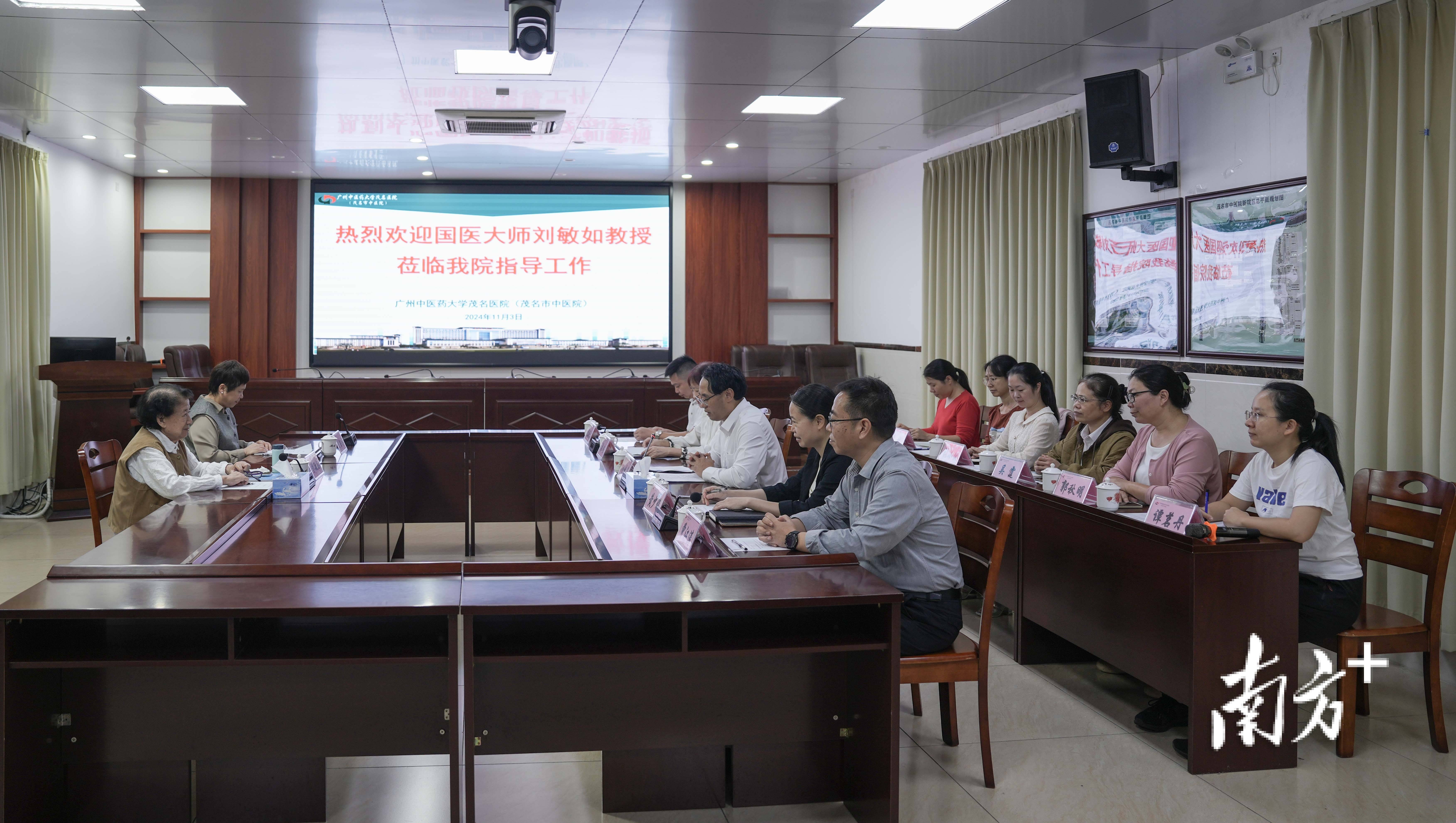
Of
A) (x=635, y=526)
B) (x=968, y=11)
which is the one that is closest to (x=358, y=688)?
(x=635, y=526)

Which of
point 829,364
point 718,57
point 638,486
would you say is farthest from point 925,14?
point 829,364

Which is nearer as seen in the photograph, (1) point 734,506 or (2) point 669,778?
(2) point 669,778

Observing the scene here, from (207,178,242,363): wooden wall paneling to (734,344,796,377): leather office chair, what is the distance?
194 inches

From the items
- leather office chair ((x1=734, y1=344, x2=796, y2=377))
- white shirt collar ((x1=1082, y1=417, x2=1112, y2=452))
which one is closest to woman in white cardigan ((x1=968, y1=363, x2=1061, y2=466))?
white shirt collar ((x1=1082, y1=417, x2=1112, y2=452))

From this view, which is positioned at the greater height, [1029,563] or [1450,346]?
[1450,346]

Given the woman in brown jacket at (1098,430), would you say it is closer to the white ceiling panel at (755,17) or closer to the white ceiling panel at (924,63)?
the white ceiling panel at (924,63)

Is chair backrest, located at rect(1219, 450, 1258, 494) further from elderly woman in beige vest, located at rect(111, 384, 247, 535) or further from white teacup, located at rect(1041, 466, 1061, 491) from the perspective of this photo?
elderly woman in beige vest, located at rect(111, 384, 247, 535)

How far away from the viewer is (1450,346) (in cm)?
391

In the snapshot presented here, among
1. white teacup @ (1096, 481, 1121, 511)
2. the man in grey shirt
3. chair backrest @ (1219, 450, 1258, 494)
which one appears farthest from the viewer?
chair backrest @ (1219, 450, 1258, 494)

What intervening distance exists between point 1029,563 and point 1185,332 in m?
2.16

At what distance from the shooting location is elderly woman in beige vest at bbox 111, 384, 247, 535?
13.1 feet

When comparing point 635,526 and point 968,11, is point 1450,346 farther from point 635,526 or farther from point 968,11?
point 635,526

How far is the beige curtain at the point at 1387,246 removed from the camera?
156 inches

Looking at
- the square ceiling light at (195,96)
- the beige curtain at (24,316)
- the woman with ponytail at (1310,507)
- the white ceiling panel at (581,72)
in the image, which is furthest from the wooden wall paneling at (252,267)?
the woman with ponytail at (1310,507)
